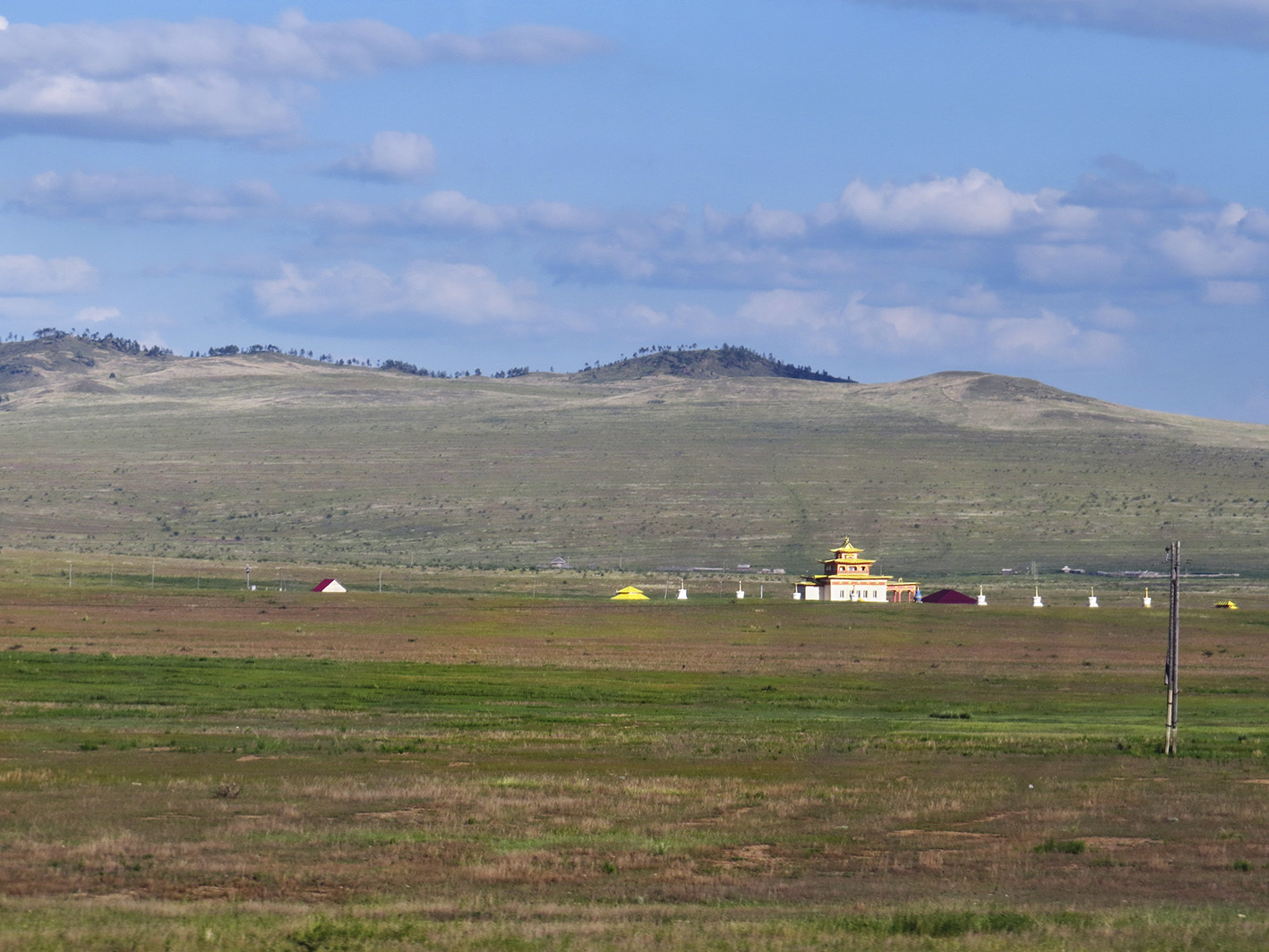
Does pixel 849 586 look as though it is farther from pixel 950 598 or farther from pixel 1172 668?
pixel 1172 668

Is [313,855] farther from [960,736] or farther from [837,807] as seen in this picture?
[960,736]

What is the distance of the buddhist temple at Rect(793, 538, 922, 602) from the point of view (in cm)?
12912

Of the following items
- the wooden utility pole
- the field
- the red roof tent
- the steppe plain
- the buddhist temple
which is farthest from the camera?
the buddhist temple

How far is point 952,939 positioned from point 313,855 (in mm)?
10263

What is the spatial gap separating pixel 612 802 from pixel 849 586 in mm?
100270

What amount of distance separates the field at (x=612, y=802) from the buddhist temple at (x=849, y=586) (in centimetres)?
5404

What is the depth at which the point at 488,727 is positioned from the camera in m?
44.3

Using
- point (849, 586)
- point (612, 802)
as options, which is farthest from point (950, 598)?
point (612, 802)

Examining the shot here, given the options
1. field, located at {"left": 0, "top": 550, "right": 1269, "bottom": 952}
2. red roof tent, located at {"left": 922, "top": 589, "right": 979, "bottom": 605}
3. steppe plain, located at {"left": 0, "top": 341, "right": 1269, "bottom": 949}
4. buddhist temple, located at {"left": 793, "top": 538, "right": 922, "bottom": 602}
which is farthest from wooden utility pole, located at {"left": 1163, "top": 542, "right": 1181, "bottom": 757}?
buddhist temple, located at {"left": 793, "top": 538, "right": 922, "bottom": 602}

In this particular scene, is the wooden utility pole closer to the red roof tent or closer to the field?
the field

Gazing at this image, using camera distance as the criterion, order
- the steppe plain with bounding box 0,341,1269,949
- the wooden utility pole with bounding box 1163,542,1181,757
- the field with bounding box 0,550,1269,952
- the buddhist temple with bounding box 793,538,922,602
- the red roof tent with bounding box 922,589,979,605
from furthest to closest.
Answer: the buddhist temple with bounding box 793,538,922,602 < the red roof tent with bounding box 922,589,979,605 < the wooden utility pole with bounding box 1163,542,1181,757 < the steppe plain with bounding box 0,341,1269,949 < the field with bounding box 0,550,1269,952

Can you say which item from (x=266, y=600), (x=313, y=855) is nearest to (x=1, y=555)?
(x=266, y=600)

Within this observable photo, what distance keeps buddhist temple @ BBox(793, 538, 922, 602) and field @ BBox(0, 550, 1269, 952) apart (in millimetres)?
54040

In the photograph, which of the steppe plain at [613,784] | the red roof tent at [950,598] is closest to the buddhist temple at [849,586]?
the red roof tent at [950,598]
